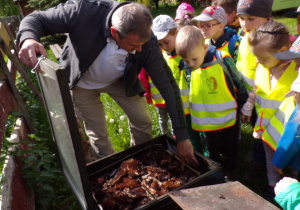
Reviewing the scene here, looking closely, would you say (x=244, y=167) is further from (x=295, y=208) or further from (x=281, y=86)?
(x=295, y=208)

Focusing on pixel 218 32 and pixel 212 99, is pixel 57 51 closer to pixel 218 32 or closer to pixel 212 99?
pixel 218 32

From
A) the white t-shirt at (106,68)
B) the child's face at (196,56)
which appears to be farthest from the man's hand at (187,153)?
the white t-shirt at (106,68)

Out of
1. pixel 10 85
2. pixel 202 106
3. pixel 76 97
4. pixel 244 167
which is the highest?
pixel 10 85

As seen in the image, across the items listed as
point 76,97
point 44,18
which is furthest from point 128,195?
point 44,18

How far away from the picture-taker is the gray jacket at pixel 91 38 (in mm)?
2363

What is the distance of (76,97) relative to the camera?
290cm

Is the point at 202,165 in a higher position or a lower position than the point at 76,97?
lower

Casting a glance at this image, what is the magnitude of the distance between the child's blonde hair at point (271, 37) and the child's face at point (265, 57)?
26 mm

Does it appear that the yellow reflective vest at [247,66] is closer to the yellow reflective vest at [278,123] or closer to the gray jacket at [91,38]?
the yellow reflective vest at [278,123]

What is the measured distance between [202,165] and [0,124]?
170 cm

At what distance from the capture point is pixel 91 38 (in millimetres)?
2381

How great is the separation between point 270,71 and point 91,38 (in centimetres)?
166

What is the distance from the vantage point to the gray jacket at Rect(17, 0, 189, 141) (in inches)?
93.0

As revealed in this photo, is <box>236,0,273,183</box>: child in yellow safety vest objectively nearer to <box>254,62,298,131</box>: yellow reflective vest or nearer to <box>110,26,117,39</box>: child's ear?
<box>254,62,298,131</box>: yellow reflective vest
